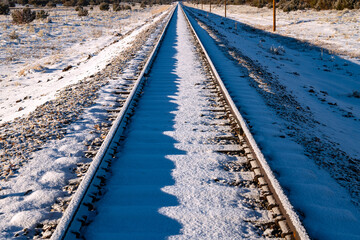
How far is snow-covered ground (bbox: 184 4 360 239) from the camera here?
118 inches

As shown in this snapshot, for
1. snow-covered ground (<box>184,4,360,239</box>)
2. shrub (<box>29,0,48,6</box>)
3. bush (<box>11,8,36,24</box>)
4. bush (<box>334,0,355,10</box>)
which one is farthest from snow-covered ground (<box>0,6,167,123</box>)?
shrub (<box>29,0,48,6</box>)

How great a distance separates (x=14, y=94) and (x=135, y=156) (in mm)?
8385

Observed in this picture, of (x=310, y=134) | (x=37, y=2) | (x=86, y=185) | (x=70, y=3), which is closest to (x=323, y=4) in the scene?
(x=310, y=134)

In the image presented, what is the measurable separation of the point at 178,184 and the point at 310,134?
308 cm

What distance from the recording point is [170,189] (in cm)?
322

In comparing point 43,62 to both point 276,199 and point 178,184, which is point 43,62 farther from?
point 276,199

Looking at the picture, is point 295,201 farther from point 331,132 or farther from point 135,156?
point 331,132

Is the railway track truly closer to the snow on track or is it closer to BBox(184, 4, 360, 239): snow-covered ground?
the snow on track

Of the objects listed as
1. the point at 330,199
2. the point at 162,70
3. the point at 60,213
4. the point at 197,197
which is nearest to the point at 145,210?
the point at 197,197

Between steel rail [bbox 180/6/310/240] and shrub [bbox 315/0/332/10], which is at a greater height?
Result: shrub [bbox 315/0/332/10]

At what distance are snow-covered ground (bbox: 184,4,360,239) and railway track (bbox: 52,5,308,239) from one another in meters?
0.35

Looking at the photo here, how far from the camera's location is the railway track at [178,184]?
266 cm

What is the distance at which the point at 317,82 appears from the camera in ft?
35.0

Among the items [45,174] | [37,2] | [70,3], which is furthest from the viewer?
[70,3]
